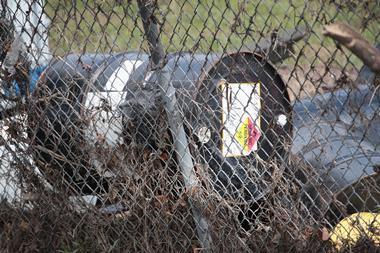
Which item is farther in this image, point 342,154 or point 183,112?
point 342,154

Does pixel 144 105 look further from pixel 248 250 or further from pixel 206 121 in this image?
pixel 248 250

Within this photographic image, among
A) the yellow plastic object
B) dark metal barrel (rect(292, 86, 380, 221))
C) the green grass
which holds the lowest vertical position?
the yellow plastic object

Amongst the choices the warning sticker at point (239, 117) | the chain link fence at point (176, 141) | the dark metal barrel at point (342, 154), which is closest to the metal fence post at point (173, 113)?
the chain link fence at point (176, 141)

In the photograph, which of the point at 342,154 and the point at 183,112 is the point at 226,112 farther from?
the point at 342,154

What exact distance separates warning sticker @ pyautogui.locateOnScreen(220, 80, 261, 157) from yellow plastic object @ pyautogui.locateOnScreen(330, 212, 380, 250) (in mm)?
595

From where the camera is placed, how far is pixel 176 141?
321 centimetres

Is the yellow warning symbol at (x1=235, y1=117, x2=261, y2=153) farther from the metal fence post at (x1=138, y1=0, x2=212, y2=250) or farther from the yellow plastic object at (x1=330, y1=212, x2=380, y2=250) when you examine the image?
the yellow plastic object at (x1=330, y1=212, x2=380, y2=250)

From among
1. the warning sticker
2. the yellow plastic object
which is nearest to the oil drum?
the warning sticker

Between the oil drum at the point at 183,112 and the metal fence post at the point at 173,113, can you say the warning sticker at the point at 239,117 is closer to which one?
the oil drum at the point at 183,112

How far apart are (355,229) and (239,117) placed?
77 centimetres

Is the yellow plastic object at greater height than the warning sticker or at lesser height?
lesser

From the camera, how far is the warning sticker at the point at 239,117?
10.7 ft

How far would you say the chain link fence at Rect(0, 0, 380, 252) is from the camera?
10.3ft

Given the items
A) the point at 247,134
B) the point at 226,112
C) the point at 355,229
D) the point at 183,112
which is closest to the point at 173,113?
the point at 183,112
